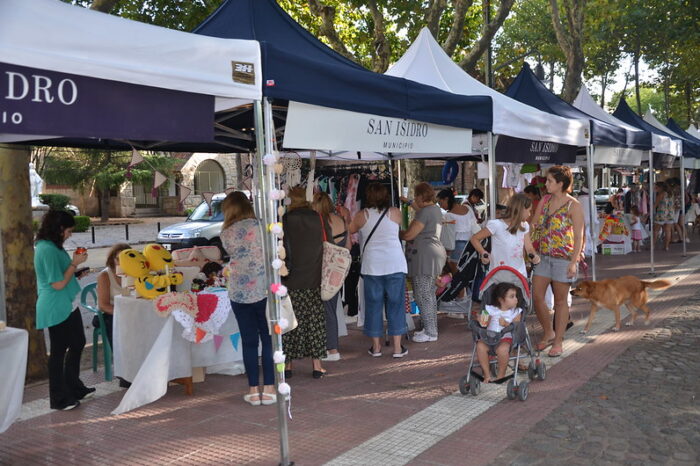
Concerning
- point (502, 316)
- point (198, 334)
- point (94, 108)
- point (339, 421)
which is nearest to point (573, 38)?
point (502, 316)

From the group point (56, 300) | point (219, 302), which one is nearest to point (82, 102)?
point (56, 300)

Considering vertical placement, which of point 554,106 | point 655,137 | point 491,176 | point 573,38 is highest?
point 573,38

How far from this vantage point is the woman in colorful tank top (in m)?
6.45

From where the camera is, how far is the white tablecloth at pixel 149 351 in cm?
539

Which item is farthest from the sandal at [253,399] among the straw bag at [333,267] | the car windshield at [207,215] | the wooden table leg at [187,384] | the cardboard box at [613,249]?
the cardboard box at [613,249]

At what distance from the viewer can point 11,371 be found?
4.04 meters

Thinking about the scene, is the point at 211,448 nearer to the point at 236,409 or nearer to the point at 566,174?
the point at 236,409

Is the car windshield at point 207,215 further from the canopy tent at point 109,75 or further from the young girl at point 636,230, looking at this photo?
the canopy tent at point 109,75

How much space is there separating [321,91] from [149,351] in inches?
106

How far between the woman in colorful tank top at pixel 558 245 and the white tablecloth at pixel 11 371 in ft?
15.5

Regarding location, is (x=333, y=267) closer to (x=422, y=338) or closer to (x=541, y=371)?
(x=422, y=338)

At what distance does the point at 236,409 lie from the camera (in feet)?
17.8

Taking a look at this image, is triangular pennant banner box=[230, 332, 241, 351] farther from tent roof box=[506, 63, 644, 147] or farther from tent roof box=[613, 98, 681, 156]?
tent roof box=[613, 98, 681, 156]

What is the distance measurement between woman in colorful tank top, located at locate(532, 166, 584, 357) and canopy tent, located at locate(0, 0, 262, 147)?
3609 millimetres
